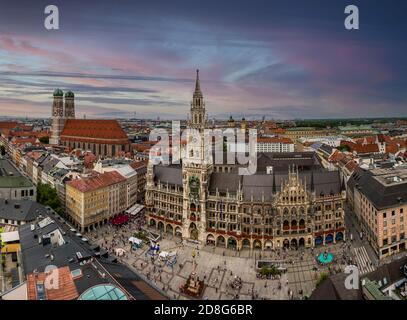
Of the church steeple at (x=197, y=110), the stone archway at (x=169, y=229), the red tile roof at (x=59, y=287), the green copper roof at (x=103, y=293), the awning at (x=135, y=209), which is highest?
the church steeple at (x=197, y=110)

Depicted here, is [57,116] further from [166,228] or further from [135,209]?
[166,228]

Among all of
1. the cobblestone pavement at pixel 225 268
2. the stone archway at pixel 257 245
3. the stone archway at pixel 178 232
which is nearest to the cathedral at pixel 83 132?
the stone archway at pixel 178 232

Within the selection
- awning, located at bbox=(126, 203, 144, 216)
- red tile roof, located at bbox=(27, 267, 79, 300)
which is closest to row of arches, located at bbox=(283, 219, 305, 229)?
awning, located at bbox=(126, 203, 144, 216)

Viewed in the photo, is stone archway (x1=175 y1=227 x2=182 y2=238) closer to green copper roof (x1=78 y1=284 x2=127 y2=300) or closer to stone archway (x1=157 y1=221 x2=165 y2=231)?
stone archway (x1=157 y1=221 x2=165 y2=231)

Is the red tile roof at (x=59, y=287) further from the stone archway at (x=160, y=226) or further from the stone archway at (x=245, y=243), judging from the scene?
the stone archway at (x=160, y=226)

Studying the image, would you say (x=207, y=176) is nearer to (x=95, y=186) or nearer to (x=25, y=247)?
(x=95, y=186)
